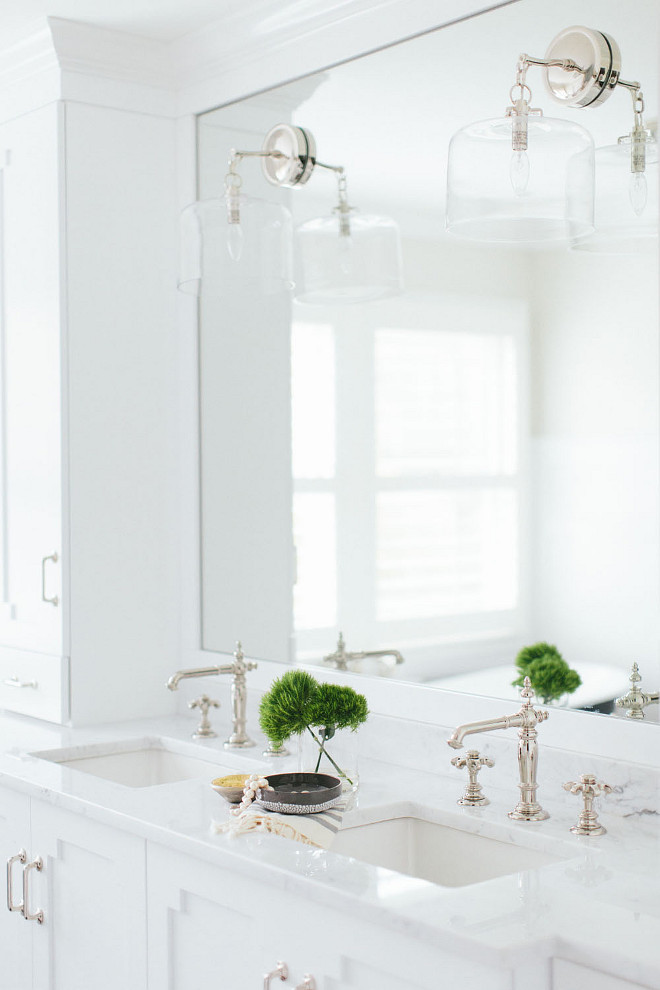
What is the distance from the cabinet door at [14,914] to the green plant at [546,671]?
0.97 metres

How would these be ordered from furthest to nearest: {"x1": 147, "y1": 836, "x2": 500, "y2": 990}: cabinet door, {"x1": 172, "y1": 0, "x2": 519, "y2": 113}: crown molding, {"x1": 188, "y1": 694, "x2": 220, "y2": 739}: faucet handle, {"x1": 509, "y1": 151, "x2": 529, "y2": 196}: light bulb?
{"x1": 188, "y1": 694, "x2": 220, "y2": 739}: faucet handle → {"x1": 172, "y1": 0, "x2": 519, "y2": 113}: crown molding → {"x1": 509, "y1": 151, "x2": 529, "y2": 196}: light bulb → {"x1": 147, "y1": 836, "x2": 500, "y2": 990}: cabinet door

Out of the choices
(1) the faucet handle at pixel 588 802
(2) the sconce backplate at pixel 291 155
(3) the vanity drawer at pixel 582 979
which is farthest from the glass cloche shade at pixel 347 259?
(3) the vanity drawer at pixel 582 979

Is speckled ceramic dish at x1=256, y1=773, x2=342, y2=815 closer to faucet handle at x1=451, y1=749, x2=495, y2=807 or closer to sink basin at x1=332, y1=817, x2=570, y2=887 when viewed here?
sink basin at x1=332, y1=817, x2=570, y2=887

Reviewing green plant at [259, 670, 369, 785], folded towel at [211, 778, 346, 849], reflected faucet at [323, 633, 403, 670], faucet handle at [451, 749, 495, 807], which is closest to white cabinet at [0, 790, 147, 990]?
folded towel at [211, 778, 346, 849]

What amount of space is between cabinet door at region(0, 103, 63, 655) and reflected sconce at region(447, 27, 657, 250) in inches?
47.1

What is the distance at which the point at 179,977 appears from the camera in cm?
176

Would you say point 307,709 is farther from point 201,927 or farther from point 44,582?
point 44,582

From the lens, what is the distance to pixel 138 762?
2537 mm

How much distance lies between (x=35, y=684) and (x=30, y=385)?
73 centimetres

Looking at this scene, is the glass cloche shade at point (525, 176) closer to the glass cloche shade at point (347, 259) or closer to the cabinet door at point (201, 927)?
the glass cloche shade at point (347, 259)

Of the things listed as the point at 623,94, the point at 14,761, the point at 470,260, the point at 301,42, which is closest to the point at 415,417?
the point at 470,260

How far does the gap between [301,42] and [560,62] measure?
0.82 metres

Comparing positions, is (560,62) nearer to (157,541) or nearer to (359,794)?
(359,794)

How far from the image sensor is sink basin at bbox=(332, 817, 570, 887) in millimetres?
1805
